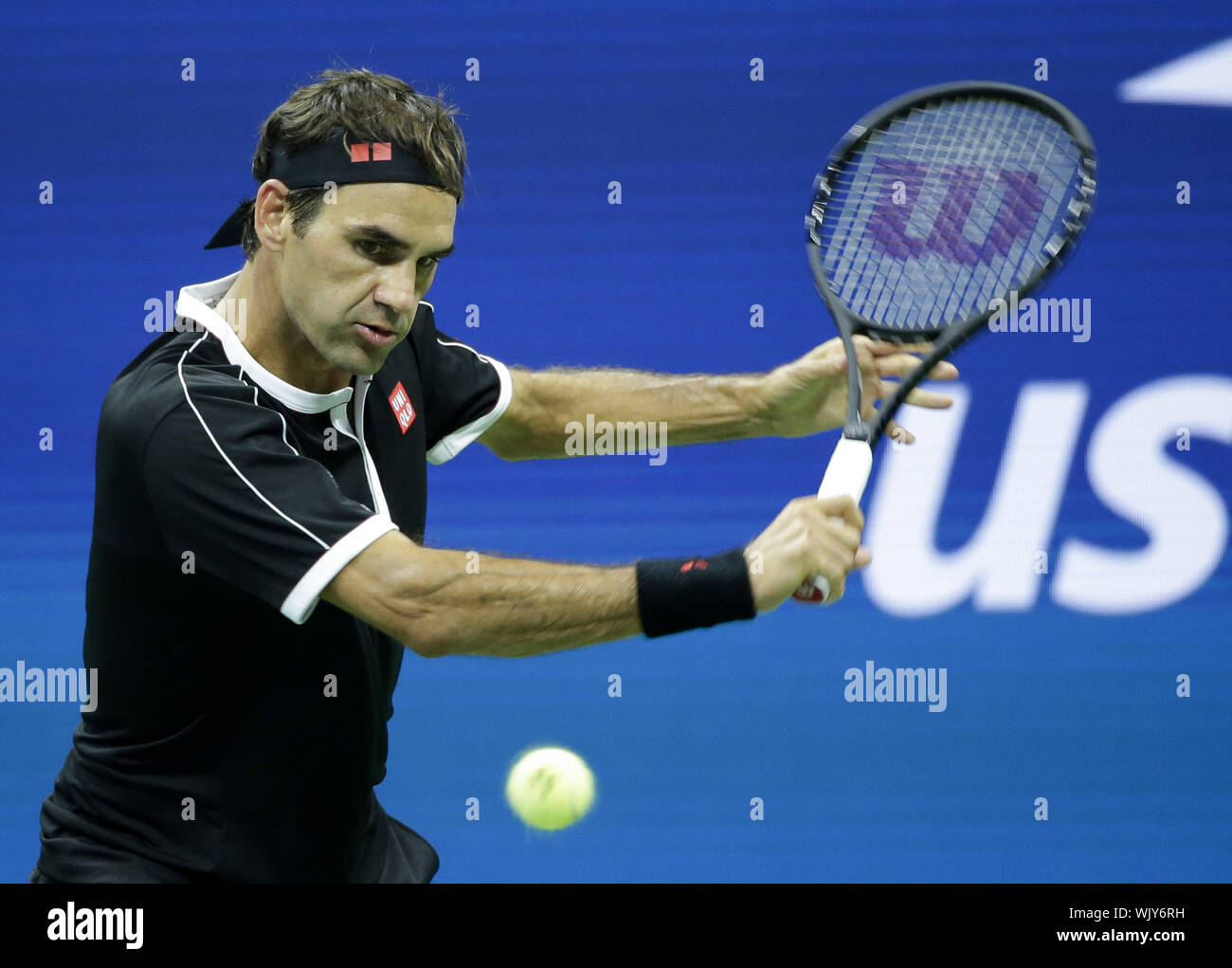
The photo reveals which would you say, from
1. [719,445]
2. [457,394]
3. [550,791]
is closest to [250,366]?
[457,394]

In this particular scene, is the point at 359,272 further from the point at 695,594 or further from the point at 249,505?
the point at 695,594

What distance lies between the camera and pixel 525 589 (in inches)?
73.7

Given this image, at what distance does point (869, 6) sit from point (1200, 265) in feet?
3.16

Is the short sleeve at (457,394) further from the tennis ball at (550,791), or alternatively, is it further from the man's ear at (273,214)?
the tennis ball at (550,791)

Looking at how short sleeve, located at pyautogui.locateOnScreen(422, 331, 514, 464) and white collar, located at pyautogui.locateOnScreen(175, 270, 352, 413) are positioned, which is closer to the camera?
white collar, located at pyautogui.locateOnScreen(175, 270, 352, 413)

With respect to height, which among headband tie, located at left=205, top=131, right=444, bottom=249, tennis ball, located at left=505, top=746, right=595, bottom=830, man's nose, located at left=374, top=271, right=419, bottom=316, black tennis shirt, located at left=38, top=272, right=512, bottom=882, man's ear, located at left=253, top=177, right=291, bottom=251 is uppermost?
headband tie, located at left=205, top=131, right=444, bottom=249

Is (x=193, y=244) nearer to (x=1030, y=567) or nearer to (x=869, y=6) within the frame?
(x=869, y=6)

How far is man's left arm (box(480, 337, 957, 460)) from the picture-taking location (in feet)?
7.77

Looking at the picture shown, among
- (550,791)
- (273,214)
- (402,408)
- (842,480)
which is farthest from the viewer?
(550,791)

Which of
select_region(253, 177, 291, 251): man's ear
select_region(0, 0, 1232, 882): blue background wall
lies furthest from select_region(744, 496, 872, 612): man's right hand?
select_region(0, 0, 1232, 882): blue background wall

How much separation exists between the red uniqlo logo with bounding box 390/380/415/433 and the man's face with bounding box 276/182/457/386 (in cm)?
23

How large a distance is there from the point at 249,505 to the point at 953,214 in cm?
124

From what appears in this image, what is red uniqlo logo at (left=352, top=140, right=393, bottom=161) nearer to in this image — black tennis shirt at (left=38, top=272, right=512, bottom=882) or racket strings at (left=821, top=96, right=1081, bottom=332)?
black tennis shirt at (left=38, top=272, right=512, bottom=882)
